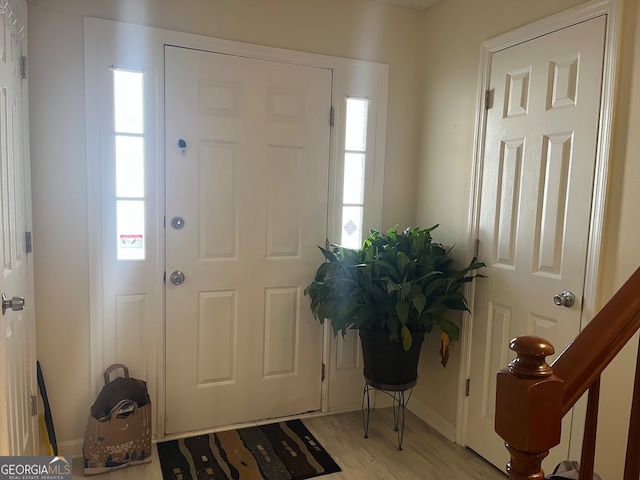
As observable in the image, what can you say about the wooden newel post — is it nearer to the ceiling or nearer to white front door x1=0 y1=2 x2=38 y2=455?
white front door x1=0 y1=2 x2=38 y2=455

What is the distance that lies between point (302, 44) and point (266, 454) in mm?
2260

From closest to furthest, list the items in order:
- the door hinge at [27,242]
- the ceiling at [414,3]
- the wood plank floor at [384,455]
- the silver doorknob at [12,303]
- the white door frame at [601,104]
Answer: the silver doorknob at [12,303], the white door frame at [601,104], the door hinge at [27,242], the wood plank floor at [384,455], the ceiling at [414,3]

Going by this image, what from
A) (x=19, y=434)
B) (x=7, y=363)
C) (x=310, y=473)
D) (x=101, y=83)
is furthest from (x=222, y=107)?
(x=310, y=473)

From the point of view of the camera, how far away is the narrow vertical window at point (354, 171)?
114 inches

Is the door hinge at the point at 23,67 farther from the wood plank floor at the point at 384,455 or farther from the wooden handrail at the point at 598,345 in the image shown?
the wooden handrail at the point at 598,345

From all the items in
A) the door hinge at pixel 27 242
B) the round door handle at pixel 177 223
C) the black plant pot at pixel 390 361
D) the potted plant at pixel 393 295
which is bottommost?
the black plant pot at pixel 390 361

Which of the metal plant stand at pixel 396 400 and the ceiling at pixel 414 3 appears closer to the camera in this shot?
the metal plant stand at pixel 396 400

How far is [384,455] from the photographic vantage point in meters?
2.56

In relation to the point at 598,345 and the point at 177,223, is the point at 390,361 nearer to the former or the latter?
the point at 177,223

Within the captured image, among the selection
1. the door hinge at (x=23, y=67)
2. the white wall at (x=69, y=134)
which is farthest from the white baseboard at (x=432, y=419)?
the door hinge at (x=23, y=67)

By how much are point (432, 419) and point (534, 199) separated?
58.9 inches

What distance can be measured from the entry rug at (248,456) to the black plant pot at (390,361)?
0.50 meters

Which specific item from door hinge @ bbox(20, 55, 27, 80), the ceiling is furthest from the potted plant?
door hinge @ bbox(20, 55, 27, 80)

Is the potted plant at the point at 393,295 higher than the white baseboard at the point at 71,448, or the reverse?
the potted plant at the point at 393,295
